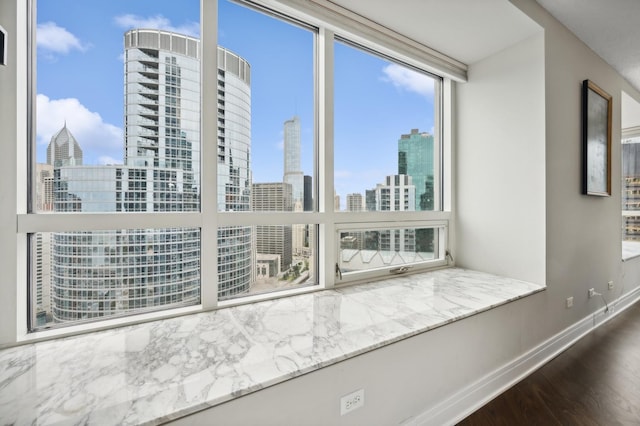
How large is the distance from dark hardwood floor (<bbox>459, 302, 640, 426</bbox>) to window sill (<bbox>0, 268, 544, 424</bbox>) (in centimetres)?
60

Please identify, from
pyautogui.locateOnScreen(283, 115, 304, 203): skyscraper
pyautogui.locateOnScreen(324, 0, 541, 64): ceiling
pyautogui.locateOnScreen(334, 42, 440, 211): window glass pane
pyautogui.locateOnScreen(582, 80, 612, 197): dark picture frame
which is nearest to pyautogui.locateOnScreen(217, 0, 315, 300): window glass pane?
pyautogui.locateOnScreen(283, 115, 304, 203): skyscraper

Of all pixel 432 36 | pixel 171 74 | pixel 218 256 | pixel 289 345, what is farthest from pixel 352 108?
pixel 289 345

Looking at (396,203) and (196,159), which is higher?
(196,159)

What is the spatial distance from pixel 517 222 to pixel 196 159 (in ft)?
7.62

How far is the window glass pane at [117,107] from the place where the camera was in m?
1.27

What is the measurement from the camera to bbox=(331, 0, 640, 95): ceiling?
184 cm

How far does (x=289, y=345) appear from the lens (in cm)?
120

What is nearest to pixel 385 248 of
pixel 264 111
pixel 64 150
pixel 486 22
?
pixel 264 111

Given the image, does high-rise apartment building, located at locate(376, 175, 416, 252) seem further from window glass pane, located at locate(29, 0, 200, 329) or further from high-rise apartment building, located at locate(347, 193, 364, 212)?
window glass pane, located at locate(29, 0, 200, 329)

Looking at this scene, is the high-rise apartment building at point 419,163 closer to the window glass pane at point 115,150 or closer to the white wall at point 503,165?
the white wall at point 503,165

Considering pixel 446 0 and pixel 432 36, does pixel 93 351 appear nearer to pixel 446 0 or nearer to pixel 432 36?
pixel 446 0

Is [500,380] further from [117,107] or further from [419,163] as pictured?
[117,107]

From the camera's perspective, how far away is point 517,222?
7.32 ft

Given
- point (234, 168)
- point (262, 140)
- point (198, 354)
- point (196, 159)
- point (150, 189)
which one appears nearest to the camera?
point (198, 354)
